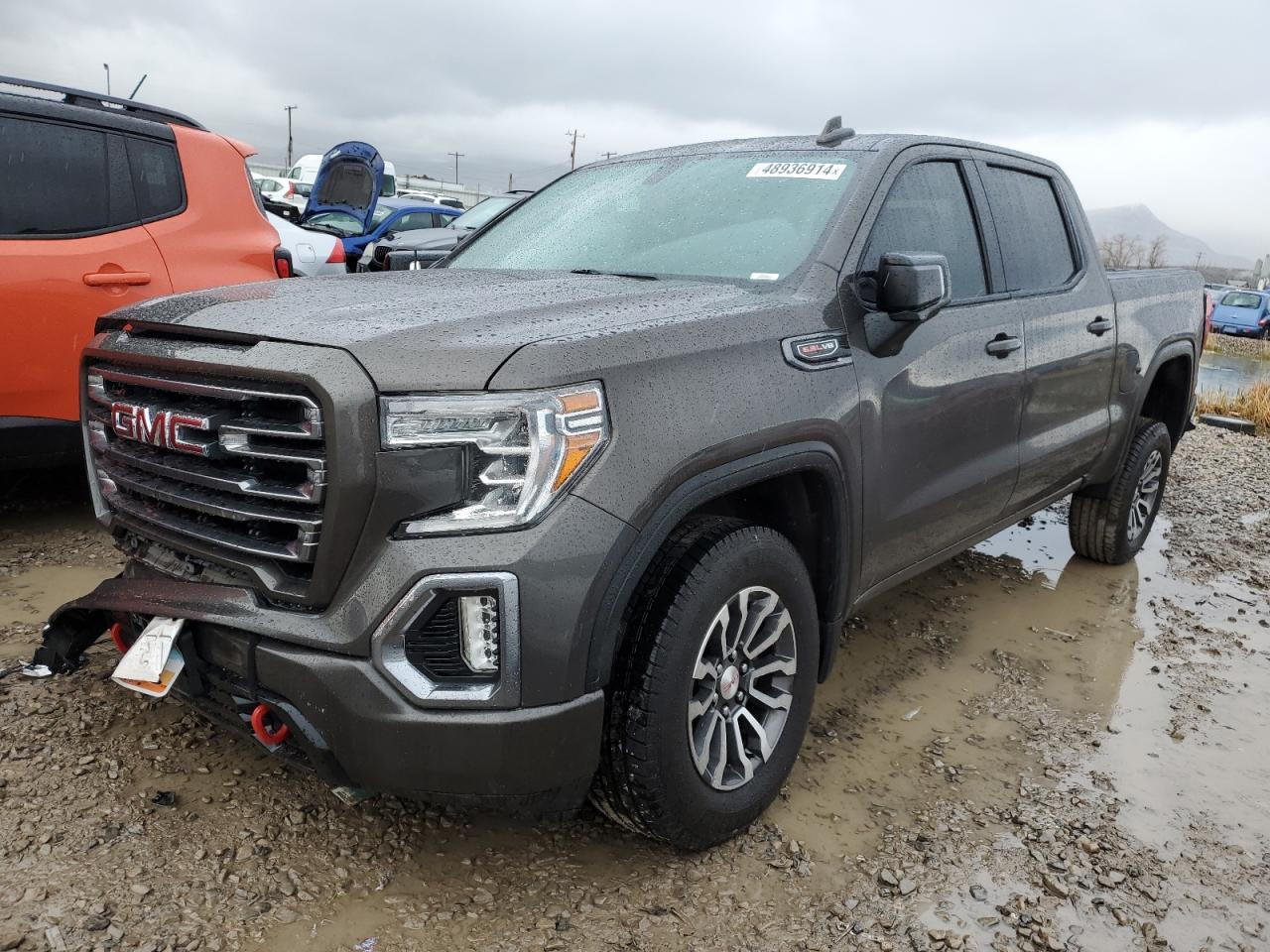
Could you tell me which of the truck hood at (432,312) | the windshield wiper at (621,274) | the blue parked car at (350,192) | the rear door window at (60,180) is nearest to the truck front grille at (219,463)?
the truck hood at (432,312)

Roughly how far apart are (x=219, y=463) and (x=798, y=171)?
6.44 feet

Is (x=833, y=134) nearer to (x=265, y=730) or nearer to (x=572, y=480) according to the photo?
(x=572, y=480)

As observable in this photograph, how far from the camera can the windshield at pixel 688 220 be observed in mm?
2951

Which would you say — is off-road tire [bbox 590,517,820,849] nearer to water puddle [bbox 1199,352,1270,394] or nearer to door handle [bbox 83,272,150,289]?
door handle [bbox 83,272,150,289]

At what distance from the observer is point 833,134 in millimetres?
3330

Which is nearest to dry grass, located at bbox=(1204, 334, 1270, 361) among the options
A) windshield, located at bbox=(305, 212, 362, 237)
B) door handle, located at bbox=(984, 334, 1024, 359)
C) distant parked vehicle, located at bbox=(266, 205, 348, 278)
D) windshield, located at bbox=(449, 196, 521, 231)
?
windshield, located at bbox=(449, 196, 521, 231)

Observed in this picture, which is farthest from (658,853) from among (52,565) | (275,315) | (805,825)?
(52,565)

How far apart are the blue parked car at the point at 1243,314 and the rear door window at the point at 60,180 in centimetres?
3552

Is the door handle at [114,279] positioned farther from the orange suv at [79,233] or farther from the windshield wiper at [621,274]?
the windshield wiper at [621,274]

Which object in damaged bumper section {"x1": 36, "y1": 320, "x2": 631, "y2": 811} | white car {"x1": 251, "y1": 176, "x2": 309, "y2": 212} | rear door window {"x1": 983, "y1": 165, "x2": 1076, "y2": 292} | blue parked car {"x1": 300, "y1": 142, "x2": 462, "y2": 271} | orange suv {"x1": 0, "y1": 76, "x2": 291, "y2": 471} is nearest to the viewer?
damaged bumper section {"x1": 36, "y1": 320, "x2": 631, "y2": 811}

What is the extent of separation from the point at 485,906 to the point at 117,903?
792mm

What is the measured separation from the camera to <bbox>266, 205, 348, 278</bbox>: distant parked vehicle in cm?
A: 581

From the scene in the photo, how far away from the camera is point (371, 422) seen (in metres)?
1.95

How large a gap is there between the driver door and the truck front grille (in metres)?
1.48
